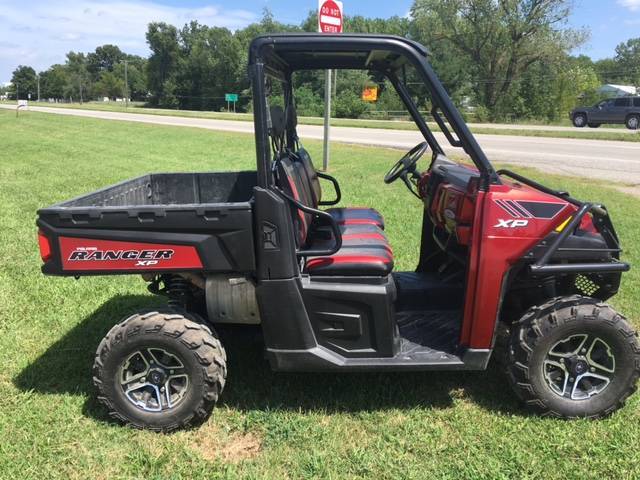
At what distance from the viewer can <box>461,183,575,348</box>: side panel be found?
2.55 meters

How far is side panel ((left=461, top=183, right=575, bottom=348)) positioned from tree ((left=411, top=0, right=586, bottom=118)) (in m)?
34.2

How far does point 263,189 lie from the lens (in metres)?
2.54

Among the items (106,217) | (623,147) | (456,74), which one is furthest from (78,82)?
(106,217)

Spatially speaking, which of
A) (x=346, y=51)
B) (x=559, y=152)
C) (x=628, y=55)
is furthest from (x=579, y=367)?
(x=628, y=55)

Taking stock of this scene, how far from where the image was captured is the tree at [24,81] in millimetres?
103200

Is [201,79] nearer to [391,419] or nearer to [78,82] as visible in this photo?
[78,82]

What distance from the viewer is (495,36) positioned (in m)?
37.2

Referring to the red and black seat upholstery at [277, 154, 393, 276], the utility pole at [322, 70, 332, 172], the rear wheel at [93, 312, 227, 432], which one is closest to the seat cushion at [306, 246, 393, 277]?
the red and black seat upholstery at [277, 154, 393, 276]

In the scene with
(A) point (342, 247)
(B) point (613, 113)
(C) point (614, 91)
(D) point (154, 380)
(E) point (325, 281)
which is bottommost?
(D) point (154, 380)

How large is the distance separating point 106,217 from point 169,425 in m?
1.08

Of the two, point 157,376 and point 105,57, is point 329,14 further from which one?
point 105,57

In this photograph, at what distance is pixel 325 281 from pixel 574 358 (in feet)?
4.34

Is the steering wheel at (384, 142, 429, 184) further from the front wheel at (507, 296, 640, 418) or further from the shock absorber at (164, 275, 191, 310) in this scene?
the shock absorber at (164, 275, 191, 310)

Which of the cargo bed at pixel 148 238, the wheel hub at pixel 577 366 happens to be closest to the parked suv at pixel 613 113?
the wheel hub at pixel 577 366
